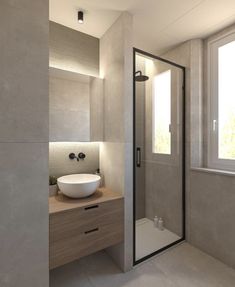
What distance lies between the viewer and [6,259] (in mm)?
1150

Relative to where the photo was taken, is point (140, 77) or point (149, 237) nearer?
point (140, 77)

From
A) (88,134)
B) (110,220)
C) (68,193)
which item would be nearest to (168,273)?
(110,220)

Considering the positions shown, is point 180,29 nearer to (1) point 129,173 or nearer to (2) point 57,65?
(2) point 57,65

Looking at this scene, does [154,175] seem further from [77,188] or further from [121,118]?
[77,188]

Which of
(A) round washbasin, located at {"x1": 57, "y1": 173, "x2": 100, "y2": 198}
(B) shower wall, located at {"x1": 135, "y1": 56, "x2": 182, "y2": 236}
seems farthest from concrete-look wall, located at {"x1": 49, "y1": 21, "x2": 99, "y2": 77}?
(A) round washbasin, located at {"x1": 57, "y1": 173, "x2": 100, "y2": 198}

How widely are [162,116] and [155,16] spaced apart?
42.9 inches

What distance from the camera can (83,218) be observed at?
151 cm

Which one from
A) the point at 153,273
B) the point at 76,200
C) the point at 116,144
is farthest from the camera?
the point at 116,144

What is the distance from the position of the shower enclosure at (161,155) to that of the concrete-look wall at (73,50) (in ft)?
2.15

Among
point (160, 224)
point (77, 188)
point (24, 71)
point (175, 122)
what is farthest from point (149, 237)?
point (24, 71)

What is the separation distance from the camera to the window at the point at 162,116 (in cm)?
231

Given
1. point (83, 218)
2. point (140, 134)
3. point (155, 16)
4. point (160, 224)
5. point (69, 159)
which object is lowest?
point (160, 224)

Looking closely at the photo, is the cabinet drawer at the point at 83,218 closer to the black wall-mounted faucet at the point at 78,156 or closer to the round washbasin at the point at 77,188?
the round washbasin at the point at 77,188

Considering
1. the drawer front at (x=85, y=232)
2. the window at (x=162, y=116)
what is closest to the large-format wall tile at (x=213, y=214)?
the window at (x=162, y=116)
